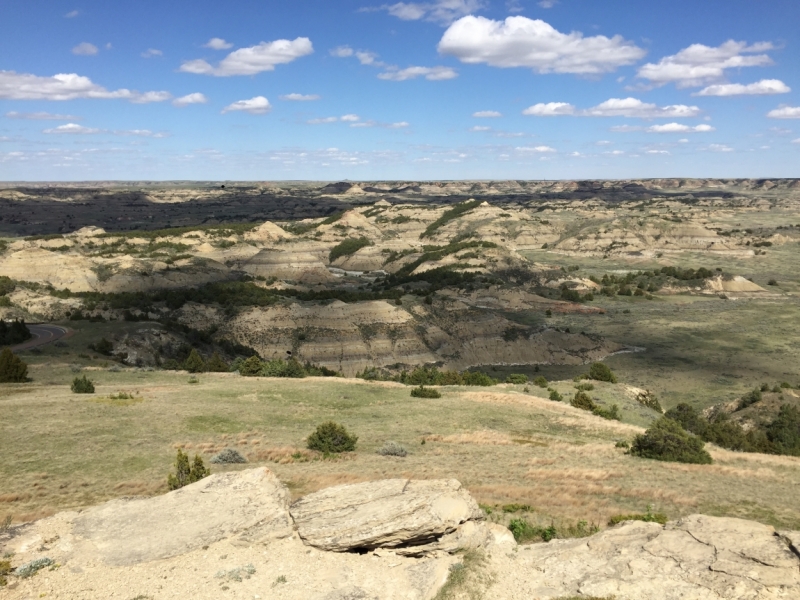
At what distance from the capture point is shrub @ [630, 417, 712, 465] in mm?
28656

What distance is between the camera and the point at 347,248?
180125 mm

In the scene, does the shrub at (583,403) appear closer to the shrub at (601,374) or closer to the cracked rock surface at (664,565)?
the shrub at (601,374)

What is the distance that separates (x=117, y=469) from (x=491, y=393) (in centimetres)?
2802

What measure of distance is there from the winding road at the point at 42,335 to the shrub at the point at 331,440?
42.9 m

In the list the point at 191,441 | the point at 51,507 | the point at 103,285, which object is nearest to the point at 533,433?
the point at 191,441

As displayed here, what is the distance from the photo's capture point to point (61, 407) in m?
29.4

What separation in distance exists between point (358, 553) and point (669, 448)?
20.8 meters

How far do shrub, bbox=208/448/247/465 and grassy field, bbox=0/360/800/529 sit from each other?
82 centimetres

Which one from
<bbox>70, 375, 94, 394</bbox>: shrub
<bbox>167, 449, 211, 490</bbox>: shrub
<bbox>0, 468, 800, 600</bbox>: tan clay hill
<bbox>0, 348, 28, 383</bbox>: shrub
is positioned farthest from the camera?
<bbox>0, 348, 28, 383</bbox>: shrub

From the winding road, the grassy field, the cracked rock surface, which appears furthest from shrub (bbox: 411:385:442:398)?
the winding road

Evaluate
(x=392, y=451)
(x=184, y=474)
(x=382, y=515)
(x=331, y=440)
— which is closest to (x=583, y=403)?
(x=392, y=451)

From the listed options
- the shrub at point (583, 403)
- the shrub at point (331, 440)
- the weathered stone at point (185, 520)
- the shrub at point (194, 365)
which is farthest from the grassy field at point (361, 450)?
the shrub at point (194, 365)

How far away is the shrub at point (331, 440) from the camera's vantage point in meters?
25.9

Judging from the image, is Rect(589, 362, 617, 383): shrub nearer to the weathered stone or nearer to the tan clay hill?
the tan clay hill
